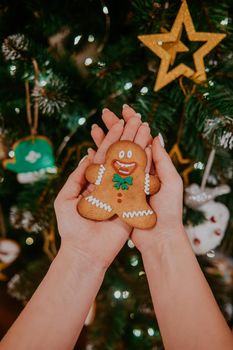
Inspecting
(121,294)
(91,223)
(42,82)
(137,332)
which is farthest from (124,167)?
(137,332)

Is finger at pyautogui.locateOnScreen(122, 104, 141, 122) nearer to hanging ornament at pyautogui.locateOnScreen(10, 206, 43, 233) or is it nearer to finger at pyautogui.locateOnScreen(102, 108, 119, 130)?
finger at pyautogui.locateOnScreen(102, 108, 119, 130)

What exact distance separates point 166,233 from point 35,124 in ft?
1.22

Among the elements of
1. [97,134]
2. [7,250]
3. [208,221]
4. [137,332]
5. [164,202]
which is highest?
[97,134]

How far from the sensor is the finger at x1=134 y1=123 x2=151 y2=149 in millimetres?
724

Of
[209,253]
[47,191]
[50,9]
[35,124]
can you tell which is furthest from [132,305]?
[50,9]

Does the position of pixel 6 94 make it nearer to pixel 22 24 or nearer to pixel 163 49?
pixel 22 24

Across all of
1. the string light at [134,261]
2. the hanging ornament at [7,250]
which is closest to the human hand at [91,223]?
the string light at [134,261]

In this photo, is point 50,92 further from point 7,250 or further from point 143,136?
point 7,250

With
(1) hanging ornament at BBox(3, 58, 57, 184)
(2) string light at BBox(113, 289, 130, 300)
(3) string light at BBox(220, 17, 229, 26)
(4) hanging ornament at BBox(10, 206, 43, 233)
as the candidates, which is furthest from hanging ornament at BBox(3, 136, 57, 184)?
(3) string light at BBox(220, 17, 229, 26)

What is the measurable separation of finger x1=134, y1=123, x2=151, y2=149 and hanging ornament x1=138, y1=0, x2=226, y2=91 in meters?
0.07

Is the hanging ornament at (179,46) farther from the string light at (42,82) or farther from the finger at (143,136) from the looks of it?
the string light at (42,82)

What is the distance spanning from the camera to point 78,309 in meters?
0.73

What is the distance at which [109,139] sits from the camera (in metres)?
0.75

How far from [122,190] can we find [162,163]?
94mm
